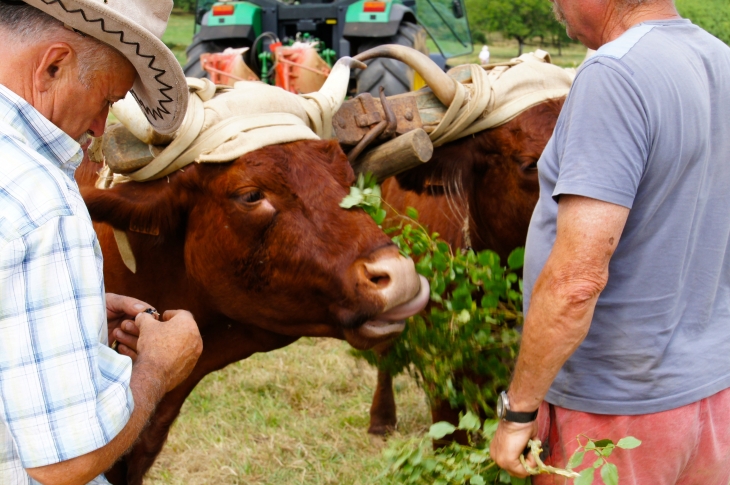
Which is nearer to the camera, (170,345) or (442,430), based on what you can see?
(170,345)

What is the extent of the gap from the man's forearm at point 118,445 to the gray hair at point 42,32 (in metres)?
0.66

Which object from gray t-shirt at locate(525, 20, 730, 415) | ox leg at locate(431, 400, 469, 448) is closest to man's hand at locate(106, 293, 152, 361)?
gray t-shirt at locate(525, 20, 730, 415)

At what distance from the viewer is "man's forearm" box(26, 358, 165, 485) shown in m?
1.50

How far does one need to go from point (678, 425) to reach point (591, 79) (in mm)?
970

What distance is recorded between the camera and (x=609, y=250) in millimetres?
1904

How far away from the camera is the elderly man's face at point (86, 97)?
170 cm

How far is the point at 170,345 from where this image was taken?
6.18 feet

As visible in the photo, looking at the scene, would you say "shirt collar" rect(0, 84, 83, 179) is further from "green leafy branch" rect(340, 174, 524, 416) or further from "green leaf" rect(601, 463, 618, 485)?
"green leaf" rect(601, 463, 618, 485)

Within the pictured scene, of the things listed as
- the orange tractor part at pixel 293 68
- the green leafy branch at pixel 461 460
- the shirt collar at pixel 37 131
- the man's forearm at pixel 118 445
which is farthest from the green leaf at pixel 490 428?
the orange tractor part at pixel 293 68

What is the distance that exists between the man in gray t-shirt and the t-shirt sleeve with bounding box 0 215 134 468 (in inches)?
42.7

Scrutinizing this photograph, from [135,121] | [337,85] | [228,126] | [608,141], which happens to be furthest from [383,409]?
[608,141]

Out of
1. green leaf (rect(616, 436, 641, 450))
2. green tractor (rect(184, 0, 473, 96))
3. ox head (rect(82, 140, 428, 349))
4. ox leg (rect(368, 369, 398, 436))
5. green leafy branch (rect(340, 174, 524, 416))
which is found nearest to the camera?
green leaf (rect(616, 436, 641, 450))

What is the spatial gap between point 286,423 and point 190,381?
1883 mm

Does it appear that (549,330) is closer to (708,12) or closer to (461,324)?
(461,324)
